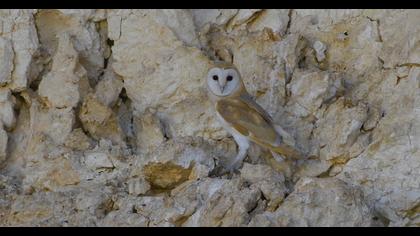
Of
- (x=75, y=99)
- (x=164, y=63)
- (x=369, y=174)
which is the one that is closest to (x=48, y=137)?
(x=75, y=99)

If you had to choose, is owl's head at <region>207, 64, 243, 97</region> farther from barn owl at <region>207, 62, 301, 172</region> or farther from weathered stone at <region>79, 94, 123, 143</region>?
weathered stone at <region>79, 94, 123, 143</region>

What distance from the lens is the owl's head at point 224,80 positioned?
10109 mm

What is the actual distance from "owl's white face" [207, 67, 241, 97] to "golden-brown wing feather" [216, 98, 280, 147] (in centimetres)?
10

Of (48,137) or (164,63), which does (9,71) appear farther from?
(164,63)

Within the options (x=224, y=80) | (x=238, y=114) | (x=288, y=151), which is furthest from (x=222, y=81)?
(x=288, y=151)

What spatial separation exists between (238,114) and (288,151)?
0.71m

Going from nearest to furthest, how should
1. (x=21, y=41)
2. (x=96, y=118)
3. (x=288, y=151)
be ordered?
(x=288, y=151) → (x=96, y=118) → (x=21, y=41)

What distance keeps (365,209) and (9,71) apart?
4019 millimetres

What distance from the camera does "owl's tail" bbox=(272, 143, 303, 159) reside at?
9727 mm

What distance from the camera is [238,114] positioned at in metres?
10.1

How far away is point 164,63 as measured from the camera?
10555mm

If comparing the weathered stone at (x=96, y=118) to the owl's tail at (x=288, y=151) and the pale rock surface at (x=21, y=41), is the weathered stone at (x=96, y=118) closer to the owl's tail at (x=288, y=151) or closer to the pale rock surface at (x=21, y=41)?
the pale rock surface at (x=21, y=41)

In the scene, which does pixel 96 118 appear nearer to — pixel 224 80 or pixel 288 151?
pixel 224 80

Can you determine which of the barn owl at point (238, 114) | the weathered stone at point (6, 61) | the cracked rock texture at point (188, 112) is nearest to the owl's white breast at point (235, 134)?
the barn owl at point (238, 114)
